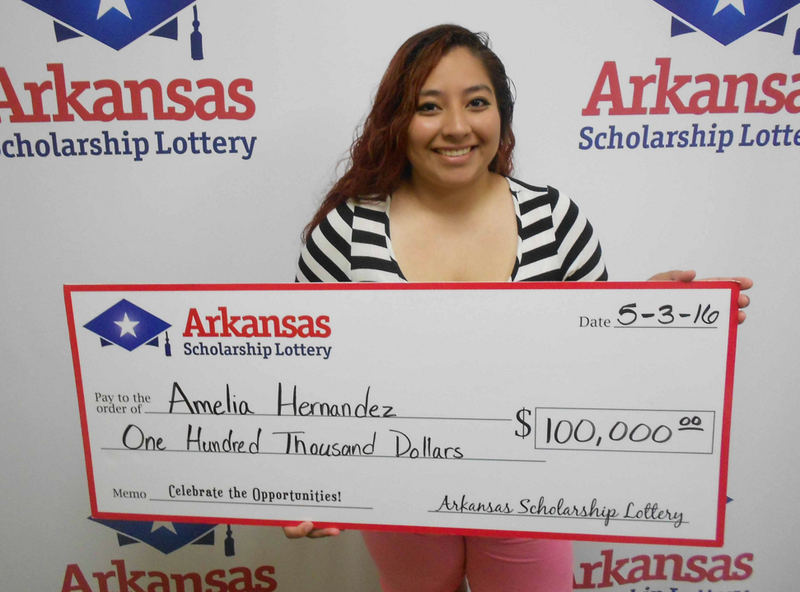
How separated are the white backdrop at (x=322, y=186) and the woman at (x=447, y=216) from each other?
1.02ft

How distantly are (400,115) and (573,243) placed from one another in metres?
0.39

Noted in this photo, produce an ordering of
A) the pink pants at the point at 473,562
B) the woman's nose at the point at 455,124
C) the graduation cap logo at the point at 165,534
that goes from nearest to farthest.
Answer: the woman's nose at the point at 455,124 < the pink pants at the point at 473,562 < the graduation cap logo at the point at 165,534

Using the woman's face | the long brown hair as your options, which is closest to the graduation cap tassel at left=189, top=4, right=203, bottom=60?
the long brown hair

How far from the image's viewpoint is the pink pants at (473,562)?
994mm

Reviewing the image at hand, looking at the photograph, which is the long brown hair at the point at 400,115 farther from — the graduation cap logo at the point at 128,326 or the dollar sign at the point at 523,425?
the dollar sign at the point at 523,425

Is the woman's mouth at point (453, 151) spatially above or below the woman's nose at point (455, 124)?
below

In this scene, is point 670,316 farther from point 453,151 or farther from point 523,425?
point 453,151

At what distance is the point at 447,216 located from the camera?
3.24 feet

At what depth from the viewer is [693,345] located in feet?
2.62

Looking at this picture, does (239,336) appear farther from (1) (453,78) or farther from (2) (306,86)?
(2) (306,86)

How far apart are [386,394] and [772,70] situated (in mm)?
1173

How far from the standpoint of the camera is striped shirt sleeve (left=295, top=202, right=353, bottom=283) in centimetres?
96

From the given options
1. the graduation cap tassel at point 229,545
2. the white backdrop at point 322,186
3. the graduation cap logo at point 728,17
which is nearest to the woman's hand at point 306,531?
the white backdrop at point 322,186

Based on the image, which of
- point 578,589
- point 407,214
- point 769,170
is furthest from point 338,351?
point 578,589
